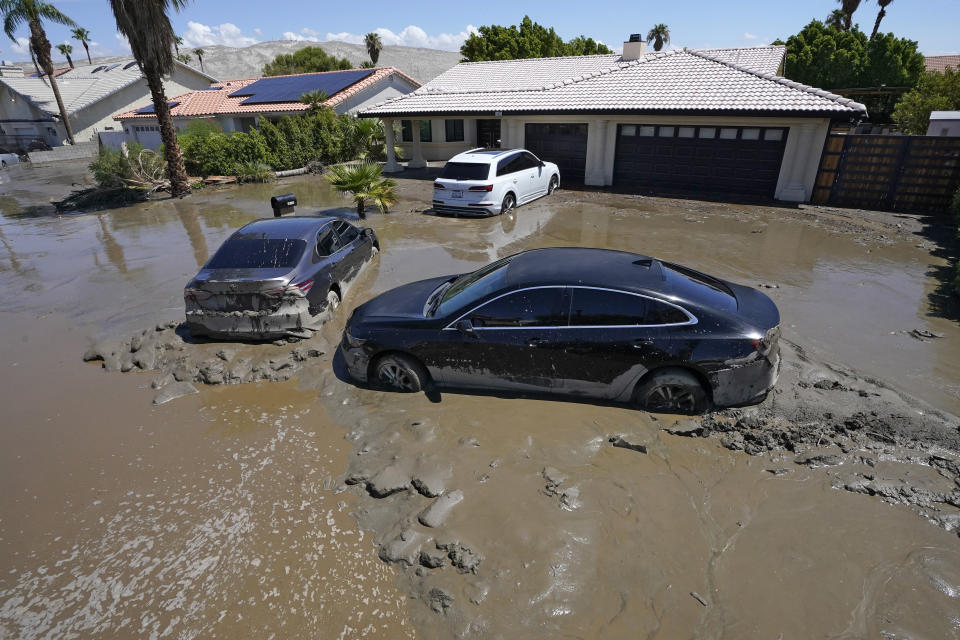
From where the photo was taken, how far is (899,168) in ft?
47.5

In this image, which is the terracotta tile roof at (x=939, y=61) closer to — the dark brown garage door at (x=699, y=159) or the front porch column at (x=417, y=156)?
the dark brown garage door at (x=699, y=159)

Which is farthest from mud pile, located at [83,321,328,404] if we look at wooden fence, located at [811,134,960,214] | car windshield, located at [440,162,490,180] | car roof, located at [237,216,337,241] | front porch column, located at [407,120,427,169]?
front porch column, located at [407,120,427,169]

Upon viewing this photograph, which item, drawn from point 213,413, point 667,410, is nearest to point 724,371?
point 667,410

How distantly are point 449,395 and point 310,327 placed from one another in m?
2.64

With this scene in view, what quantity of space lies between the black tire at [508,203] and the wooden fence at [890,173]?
30.7 feet

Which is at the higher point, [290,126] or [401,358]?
[290,126]

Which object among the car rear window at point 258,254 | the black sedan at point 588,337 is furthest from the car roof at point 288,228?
the black sedan at point 588,337

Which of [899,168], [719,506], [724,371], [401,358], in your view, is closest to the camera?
[719,506]

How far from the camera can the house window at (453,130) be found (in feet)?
87.9

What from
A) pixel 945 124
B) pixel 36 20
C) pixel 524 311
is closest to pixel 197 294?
pixel 524 311

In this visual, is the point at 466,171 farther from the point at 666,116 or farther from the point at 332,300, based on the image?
the point at 332,300

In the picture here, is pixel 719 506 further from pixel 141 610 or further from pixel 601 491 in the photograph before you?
pixel 141 610

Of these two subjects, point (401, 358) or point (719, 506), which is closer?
point (719, 506)

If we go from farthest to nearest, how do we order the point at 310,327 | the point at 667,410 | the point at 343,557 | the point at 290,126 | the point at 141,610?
the point at 290,126 → the point at 310,327 → the point at 667,410 → the point at 343,557 → the point at 141,610
